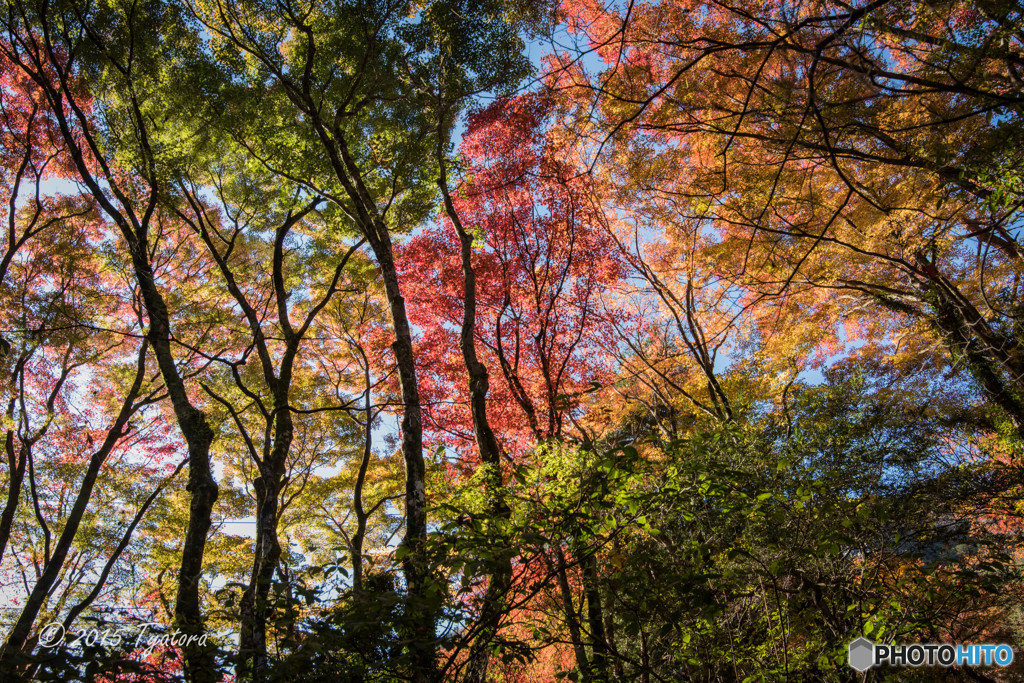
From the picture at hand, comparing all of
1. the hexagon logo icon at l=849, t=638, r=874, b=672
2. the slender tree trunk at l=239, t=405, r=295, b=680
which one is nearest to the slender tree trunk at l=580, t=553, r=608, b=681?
the hexagon logo icon at l=849, t=638, r=874, b=672

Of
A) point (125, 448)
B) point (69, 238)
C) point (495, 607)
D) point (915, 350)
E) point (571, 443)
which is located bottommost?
point (495, 607)

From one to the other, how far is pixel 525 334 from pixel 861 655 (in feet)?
21.5

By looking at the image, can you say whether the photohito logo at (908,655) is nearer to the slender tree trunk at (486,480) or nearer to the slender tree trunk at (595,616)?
the slender tree trunk at (595,616)

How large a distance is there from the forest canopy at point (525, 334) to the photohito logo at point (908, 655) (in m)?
0.14

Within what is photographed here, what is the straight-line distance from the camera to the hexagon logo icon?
11.1ft

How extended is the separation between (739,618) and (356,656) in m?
3.33

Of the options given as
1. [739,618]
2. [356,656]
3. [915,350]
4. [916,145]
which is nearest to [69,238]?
[356,656]

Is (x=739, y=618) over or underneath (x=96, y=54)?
underneath

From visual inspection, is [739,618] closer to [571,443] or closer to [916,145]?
[571,443]

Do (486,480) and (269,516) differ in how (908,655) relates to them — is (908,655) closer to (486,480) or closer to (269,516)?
(486,480)

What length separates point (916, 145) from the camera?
499 cm

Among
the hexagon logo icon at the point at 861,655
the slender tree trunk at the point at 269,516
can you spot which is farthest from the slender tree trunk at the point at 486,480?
the hexagon logo icon at the point at 861,655

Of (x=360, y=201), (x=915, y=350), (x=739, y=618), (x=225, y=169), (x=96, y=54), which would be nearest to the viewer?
(x=739, y=618)

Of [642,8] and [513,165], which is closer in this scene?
[642,8]
